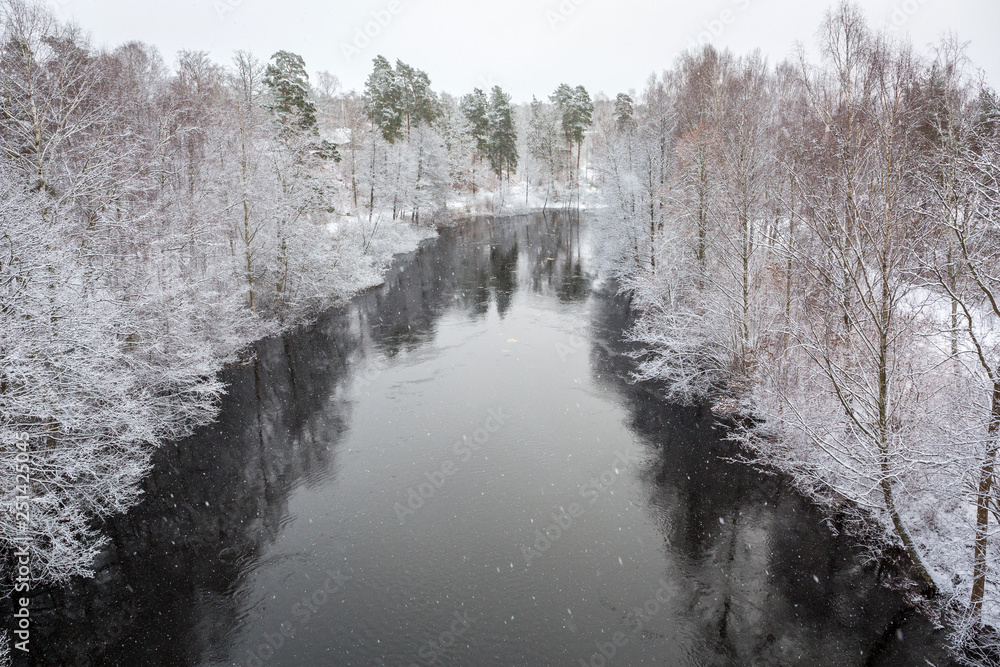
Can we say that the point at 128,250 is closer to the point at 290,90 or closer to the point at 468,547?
the point at 468,547

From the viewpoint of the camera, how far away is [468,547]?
11523mm

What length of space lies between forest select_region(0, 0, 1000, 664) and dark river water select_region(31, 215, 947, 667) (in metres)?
1.06

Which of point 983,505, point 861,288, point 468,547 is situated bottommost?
point 468,547

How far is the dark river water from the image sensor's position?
9172 mm

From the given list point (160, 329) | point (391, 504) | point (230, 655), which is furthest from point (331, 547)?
point (160, 329)

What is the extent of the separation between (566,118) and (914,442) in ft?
224

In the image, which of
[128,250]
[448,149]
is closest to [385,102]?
[448,149]

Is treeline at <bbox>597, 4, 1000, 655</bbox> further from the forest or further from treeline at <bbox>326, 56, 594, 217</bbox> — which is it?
treeline at <bbox>326, 56, 594, 217</bbox>

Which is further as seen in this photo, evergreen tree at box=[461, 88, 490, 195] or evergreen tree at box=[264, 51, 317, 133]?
evergreen tree at box=[461, 88, 490, 195]

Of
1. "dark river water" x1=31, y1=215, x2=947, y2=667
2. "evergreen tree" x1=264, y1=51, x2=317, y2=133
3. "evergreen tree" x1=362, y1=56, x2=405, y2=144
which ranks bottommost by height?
"dark river water" x1=31, y1=215, x2=947, y2=667

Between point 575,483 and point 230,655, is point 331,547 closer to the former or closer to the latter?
point 230,655

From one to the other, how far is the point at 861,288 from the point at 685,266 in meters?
10.1

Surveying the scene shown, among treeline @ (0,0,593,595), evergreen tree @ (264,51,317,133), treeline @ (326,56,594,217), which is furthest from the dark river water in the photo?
treeline @ (326,56,594,217)

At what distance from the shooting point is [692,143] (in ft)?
63.6
